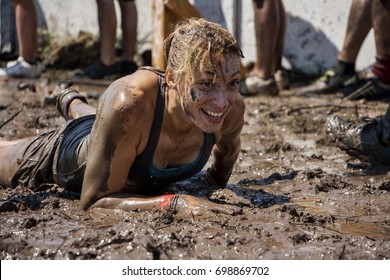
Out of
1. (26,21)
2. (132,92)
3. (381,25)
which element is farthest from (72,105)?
(26,21)

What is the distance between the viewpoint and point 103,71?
955 cm

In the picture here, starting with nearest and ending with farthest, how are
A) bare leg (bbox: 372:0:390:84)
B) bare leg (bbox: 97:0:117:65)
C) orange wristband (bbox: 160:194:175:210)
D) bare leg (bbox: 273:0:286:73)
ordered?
orange wristband (bbox: 160:194:175:210), bare leg (bbox: 372:0:390:84), bare leg (bbox: 273:0:286:73), bare leg (bbox: 97:0:117:65)

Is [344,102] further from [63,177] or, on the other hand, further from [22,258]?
[22,258]

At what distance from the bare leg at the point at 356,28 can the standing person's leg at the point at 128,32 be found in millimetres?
2349

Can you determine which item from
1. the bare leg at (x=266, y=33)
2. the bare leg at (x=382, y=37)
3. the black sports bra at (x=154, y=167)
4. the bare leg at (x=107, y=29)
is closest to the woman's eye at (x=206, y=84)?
the black sports bra at (x=154, y=167)

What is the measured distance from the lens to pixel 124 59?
31.2 feet

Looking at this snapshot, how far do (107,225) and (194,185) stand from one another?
1.08 meters

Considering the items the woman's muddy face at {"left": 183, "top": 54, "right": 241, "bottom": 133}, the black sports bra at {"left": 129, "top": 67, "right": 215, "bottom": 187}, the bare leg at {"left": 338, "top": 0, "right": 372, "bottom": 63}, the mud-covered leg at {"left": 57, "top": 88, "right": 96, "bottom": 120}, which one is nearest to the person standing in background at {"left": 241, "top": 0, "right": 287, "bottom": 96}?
the bare leg at {"left": 338, "top": 0, "right": 372, "bottom": 63}

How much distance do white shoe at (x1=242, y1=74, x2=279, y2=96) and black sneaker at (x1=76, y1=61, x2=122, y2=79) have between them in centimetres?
168

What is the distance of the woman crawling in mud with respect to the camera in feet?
13.9

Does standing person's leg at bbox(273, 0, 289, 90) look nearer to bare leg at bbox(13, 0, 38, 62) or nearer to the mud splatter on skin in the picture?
bare leg at bbox(13, 0, 38, 62)

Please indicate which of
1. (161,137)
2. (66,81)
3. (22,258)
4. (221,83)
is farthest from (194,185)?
(66,81)

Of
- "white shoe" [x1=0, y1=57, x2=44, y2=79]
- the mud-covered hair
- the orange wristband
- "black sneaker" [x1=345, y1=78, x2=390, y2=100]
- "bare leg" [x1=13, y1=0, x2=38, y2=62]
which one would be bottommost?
"white shoe" [x1=0, y1=57, x2=44, y2=79]

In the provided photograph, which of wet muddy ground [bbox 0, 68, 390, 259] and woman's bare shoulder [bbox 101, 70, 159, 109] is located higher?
woman's bare shoulder [bbox 101, 70, 159, 109]
